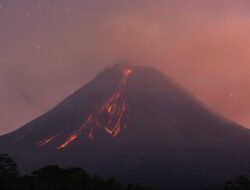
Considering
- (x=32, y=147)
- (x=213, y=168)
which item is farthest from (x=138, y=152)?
(x=32, y=147)

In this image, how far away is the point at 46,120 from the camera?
509ft

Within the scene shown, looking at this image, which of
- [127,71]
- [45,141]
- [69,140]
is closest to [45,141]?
[45,141]

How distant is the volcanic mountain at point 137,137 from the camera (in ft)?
356

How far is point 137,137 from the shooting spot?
5246 inches

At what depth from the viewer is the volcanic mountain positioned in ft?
356

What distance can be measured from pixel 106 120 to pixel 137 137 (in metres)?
12.5

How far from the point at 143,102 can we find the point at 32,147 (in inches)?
1522

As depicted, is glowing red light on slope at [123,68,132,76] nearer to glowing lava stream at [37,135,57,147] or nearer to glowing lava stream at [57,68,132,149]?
glowing lava stream at [57,68,132,149]

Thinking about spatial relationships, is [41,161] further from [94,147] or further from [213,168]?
[213,168]

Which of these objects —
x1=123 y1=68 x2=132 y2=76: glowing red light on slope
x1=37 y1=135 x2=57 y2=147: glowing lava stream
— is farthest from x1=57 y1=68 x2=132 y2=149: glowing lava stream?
x1=123 y1=68 x2=132 y2=76: glowing red light on slope

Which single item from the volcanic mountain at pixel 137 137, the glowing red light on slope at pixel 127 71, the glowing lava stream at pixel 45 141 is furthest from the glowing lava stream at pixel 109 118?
the glowing red light on slope at pixel 127 71

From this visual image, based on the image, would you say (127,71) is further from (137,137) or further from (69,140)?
(137,137)

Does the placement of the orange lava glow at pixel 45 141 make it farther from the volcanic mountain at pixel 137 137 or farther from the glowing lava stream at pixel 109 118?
the glowing lava stream at pixel 109 118

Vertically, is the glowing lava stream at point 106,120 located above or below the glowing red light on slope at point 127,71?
below
